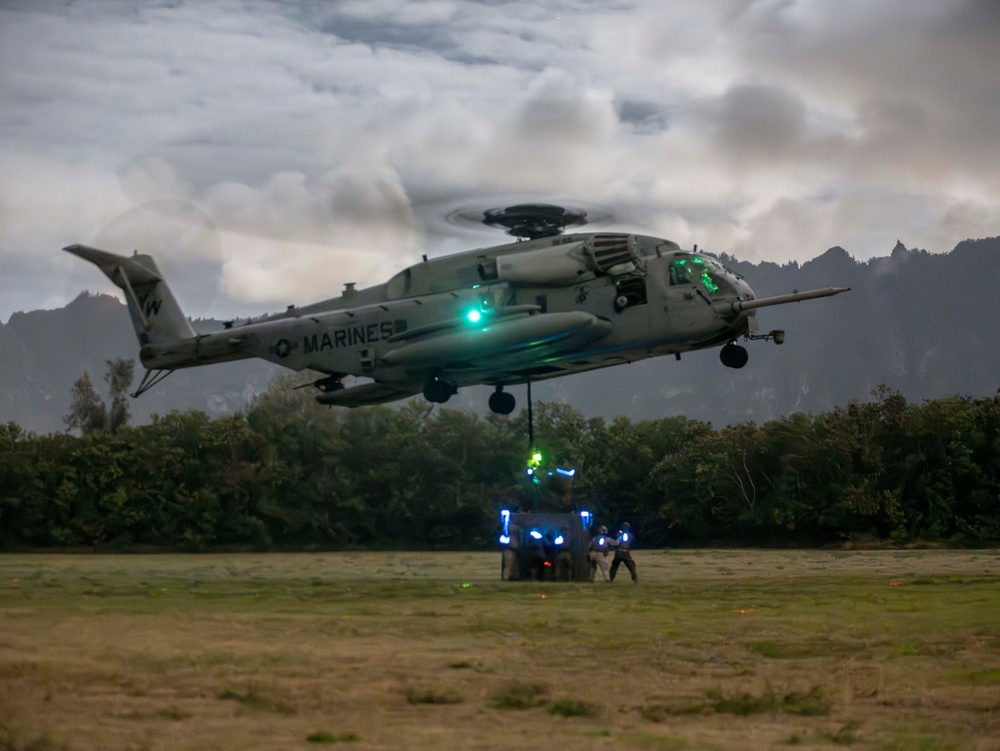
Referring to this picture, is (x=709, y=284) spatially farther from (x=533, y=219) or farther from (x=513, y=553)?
(x=513, y=553)

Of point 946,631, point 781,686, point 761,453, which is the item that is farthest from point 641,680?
point 761,453

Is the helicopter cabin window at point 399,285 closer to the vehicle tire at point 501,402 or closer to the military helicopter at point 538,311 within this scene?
the military helicopter at point 538,311

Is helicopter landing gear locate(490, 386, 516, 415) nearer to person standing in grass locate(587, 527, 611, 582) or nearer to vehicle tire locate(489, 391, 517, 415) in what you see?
vehicle tire locate(489, 391, 517, 415)

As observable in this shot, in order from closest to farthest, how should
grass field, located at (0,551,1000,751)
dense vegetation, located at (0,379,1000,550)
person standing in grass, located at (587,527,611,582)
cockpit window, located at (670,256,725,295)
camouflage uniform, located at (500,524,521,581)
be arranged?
grass field, located at (0,551,1000,751)
camouflage uniform, located at (500,524,521,581)
cockpit window, located at (670,256,725,295)
person standing in grass, located at (587,527,611,582)
dense vegetation, located at (0,379,1000,550)

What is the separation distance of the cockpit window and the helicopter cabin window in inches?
274

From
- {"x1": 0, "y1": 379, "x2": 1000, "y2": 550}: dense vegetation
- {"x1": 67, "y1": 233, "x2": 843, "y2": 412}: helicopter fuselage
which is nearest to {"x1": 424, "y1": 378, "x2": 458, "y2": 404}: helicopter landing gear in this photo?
{"x1": 67, "y1": 233, "x2": 843, "y2": 412}: helicopter fuselage

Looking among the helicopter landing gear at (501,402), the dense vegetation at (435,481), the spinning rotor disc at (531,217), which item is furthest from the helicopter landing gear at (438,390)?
the dense vegetation at (435,481)

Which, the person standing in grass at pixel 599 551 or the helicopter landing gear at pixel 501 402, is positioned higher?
the helicopter landing gear at pixel 501 402

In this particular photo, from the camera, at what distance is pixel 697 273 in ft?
103

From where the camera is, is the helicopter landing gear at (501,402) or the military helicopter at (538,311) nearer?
the military helicopter at (538,311)

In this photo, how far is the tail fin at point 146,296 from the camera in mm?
37906

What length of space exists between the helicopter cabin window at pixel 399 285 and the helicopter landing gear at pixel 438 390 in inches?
95.9

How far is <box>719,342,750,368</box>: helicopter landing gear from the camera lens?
31578 millimetres

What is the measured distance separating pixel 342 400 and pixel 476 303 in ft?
20.6
